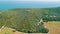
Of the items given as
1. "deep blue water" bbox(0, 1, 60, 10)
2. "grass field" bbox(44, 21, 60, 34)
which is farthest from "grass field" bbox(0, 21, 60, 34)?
"deep blue water" bbox(0, 1, 60, 10)

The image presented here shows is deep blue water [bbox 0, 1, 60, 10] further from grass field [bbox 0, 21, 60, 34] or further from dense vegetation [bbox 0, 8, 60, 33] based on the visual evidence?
grass field [bbox 0, 21, 60, 34]


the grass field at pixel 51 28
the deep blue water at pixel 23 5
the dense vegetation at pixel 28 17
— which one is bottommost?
the grass field at pixel 51 28

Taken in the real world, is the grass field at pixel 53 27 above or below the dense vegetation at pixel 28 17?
below

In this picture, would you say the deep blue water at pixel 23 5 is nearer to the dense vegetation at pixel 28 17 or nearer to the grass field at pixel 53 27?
the dense vegetation at pixel 28 17

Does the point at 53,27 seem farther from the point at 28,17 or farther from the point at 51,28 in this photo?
the point at 28,17

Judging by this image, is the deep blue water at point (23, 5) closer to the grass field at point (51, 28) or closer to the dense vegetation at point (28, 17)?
the dense vegetation at point (28, 17)

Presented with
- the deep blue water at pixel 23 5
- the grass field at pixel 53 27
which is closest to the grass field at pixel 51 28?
the grass field at pixel 53 27

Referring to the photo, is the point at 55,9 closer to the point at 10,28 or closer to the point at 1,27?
the point at 10,28

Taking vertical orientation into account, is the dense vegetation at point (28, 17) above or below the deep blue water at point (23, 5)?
below
